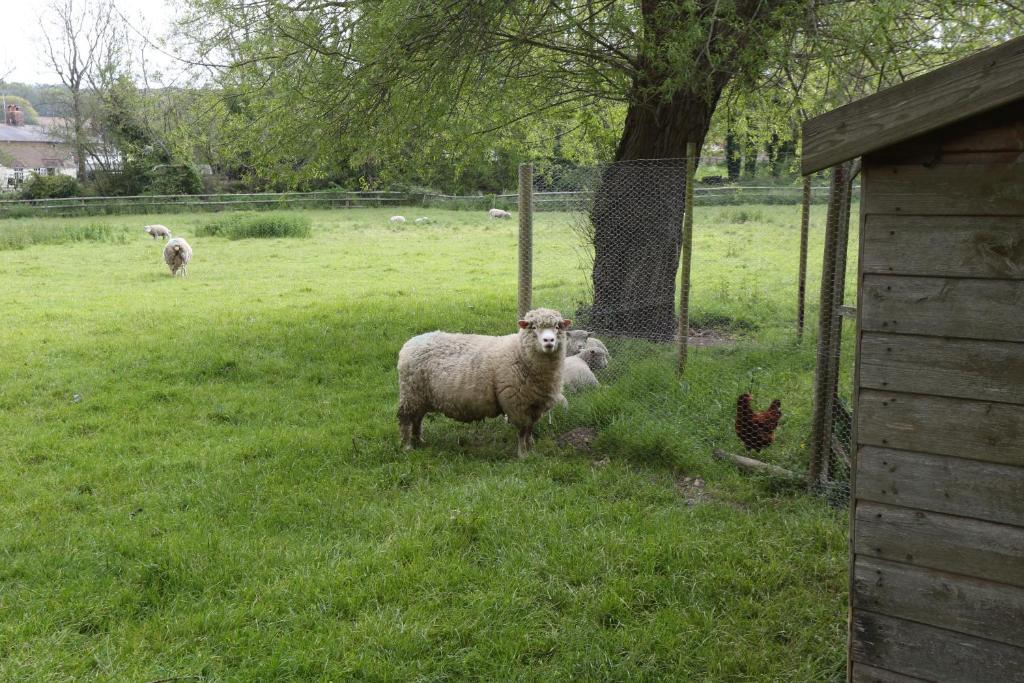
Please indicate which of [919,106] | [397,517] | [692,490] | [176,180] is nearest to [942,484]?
[919,106]

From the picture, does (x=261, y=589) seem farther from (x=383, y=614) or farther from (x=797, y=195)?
(x=797, y=195)

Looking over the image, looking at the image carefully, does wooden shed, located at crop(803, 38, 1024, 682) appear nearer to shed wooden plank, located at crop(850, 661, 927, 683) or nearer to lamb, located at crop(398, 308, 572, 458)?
shed wooden plank, located at crop(850, 661, 927, 683)

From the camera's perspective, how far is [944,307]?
8.33 ft

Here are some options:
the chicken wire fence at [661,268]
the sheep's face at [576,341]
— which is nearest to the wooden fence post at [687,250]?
the chicken wire fence at [661,268]

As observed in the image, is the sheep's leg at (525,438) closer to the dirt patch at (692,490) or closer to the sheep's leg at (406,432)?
the sheep's leg at (406,432)

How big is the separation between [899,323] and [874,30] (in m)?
4.64

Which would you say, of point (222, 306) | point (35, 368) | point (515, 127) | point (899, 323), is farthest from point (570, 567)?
point (222, 306)

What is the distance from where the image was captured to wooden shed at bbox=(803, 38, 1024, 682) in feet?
7.93

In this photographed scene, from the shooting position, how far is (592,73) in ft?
26.6

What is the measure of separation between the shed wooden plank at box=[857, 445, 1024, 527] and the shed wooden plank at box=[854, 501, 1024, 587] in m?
0.03

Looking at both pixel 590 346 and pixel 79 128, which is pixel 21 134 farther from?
pixel 590 346

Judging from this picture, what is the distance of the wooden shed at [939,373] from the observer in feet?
7.93

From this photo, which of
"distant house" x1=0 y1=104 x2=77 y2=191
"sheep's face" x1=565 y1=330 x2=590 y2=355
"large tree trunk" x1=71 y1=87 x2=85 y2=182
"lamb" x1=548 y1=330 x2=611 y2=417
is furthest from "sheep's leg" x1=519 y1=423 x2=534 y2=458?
"distant house" x1=0 y1=104 x2=77 y2=191

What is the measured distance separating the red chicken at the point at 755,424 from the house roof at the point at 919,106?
3.40 m
